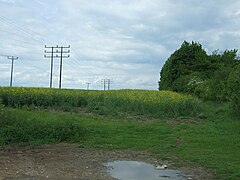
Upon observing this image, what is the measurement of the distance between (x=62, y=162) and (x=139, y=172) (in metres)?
2.36

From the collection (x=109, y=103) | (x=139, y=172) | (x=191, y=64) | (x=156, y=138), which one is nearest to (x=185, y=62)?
(x=191, y=64)

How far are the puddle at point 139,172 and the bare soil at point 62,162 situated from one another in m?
→ 0.25

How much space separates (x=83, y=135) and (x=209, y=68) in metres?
37.1

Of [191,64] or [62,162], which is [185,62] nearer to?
[191,64]

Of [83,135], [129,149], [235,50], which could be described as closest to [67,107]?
[83,135]

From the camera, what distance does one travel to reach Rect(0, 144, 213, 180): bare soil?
27.8 ft

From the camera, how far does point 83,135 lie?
1465 centimetres

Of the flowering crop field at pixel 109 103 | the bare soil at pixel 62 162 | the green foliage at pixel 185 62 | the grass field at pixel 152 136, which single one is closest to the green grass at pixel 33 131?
the grass field at pixel 152 136

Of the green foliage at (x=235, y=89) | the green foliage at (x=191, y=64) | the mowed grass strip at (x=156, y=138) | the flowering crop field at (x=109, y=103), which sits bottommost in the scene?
the mowed grass strip at (x=156, y=138)

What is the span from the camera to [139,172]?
909 centimetres

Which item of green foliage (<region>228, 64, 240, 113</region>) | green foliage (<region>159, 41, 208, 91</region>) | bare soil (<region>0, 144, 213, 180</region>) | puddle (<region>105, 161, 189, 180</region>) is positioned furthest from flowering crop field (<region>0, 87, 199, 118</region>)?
green foliage (<region>159, 41, 208, 91</region>)

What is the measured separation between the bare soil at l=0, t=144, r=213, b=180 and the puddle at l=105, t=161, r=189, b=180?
25 centimetres

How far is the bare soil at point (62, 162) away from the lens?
8469 mm

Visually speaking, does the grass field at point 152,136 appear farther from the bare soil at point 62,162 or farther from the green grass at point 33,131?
the bare soil at point 62,162
